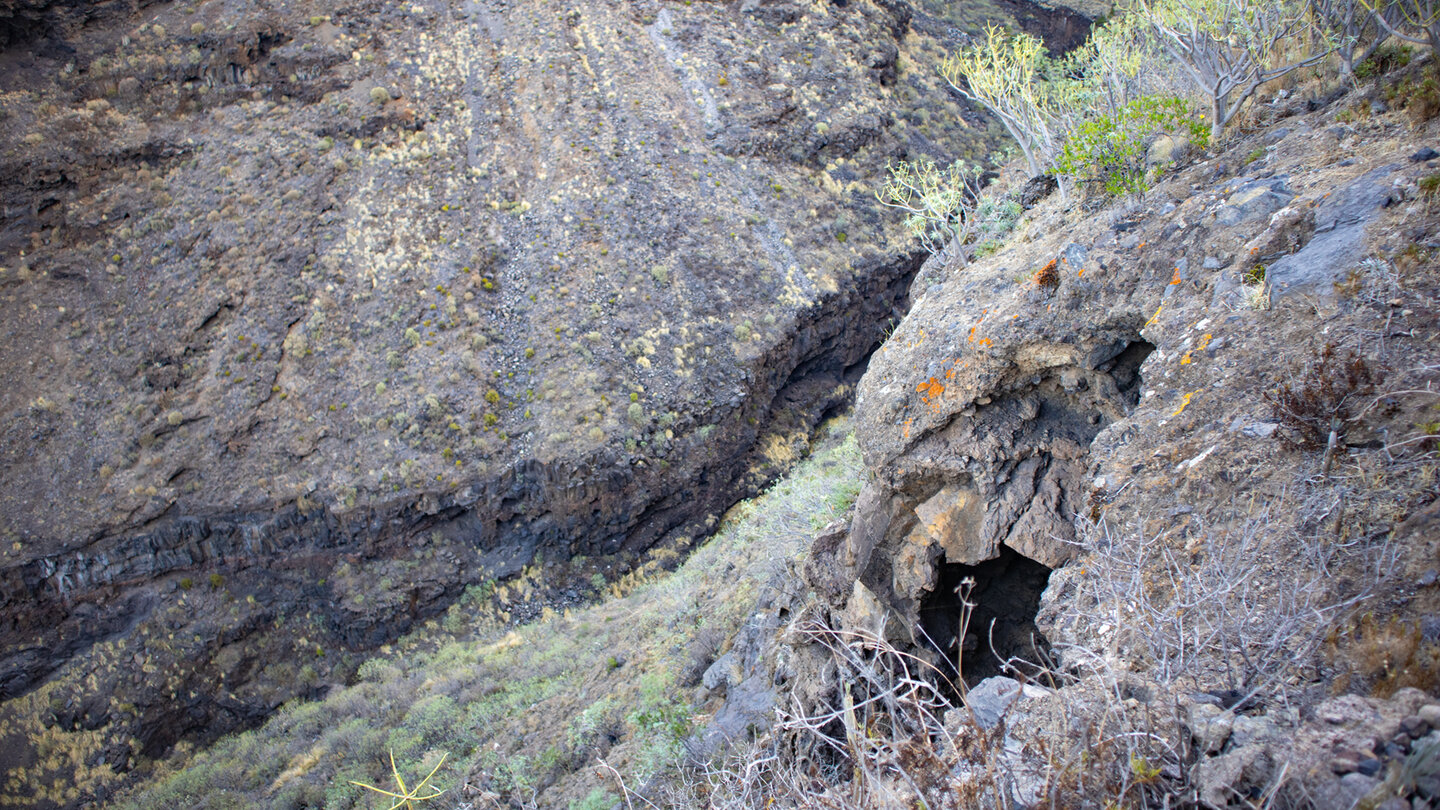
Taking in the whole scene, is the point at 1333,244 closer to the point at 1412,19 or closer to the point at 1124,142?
the point at 1412,19

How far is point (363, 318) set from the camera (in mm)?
16953

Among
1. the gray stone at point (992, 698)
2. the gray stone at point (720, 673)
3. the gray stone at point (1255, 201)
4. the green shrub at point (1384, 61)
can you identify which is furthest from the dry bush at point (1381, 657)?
the gray stone at point (720, 673)

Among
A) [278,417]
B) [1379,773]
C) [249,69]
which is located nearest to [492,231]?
[278,417]

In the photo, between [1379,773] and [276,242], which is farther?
[276,242]

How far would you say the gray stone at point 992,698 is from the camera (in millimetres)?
3152

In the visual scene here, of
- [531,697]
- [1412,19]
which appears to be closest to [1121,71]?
[1412,19]

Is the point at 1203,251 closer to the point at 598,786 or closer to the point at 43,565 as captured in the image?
the point at 598,786

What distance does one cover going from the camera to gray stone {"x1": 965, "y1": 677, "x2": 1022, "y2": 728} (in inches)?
124

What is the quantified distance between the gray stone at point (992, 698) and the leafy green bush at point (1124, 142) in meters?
4.42

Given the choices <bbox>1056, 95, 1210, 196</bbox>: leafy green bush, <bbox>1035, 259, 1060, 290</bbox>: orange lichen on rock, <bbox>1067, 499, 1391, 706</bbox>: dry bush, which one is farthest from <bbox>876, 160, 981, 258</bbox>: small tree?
<bbox>1067, 499, 1391, 706</bbox>: dry bush

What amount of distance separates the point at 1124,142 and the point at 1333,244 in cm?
263

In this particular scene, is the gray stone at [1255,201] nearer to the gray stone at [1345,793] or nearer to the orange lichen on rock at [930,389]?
the orange lichen on rock at [930,389]

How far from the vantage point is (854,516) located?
6.65 meters

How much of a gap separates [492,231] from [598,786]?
1532cm
